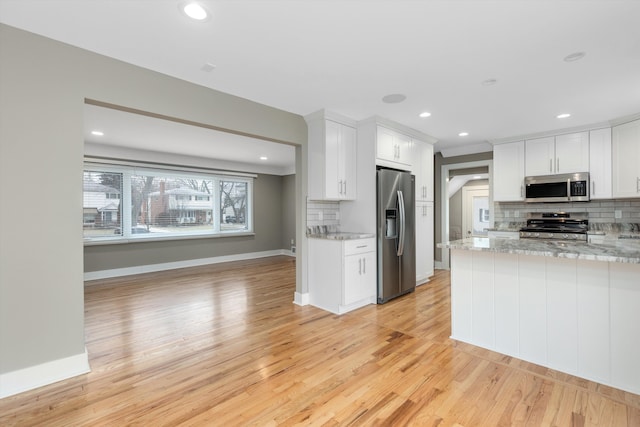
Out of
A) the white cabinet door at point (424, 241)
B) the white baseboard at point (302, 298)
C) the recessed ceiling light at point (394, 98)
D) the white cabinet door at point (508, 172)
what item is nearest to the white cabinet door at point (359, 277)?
the white baseboard at point (302, 298)

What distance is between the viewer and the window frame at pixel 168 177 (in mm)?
5562

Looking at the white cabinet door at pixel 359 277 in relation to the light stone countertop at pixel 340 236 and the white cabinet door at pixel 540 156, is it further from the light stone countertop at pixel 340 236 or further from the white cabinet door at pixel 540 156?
the white cabinet door at pixel 540 156

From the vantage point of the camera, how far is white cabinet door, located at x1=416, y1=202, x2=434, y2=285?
4.80 meters

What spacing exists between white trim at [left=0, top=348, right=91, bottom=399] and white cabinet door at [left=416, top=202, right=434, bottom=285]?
14.0 feet

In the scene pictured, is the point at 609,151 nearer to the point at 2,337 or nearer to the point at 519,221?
the point at 519,221

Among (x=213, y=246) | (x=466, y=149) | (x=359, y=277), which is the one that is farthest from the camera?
(x=213, y=246)

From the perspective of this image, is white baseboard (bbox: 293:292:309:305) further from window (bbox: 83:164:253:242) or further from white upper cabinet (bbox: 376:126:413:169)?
window (bbox: 83:164:253:242)

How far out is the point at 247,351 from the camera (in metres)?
A: 2.62

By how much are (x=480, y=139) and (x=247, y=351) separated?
4.96 m

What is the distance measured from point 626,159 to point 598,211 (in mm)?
904

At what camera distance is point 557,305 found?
2270 mm

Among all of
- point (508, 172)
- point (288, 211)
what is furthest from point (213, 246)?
point (508, 172)

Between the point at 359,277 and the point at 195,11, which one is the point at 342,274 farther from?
the point at 195,11

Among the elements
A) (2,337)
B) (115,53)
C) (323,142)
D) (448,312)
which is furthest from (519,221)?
(2,337)
